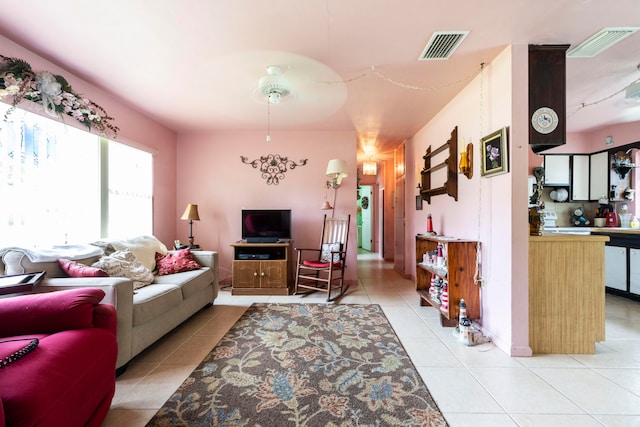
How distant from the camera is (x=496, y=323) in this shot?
2232 millimetres

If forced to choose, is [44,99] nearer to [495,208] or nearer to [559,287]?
[495,208]

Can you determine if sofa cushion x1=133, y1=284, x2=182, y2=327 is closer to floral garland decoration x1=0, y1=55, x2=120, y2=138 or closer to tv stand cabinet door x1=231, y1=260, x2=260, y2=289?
tv stand cabinet door x1=231, y1=260, x2=260, y2=289

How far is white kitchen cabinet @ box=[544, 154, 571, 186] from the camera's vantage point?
4.33 m

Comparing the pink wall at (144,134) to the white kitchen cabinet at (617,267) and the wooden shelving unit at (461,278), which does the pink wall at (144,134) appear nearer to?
the wooden shelving unit at (461,278)

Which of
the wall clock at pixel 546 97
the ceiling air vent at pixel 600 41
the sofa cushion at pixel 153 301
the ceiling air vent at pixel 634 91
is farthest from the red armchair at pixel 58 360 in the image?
the ceiling air vent at pixel 634 91

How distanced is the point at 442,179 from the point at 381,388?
8.49 feet

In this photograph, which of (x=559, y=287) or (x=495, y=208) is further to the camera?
(x=495, y=208)

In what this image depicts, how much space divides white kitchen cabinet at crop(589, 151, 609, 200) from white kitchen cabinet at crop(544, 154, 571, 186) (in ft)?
1.03

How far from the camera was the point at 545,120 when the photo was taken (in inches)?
83.1

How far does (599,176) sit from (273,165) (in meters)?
5.01

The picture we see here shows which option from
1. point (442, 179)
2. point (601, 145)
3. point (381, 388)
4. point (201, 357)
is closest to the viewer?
point (381, 388)

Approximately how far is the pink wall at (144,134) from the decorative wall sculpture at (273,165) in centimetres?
111

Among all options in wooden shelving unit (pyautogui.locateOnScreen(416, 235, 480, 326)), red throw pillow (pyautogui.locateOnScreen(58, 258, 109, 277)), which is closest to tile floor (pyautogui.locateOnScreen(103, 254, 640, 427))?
wooden shelving unit (pyautogui.locateOnScreen(416, 235, 480, 326))

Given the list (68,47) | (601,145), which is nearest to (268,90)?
(68,47)
